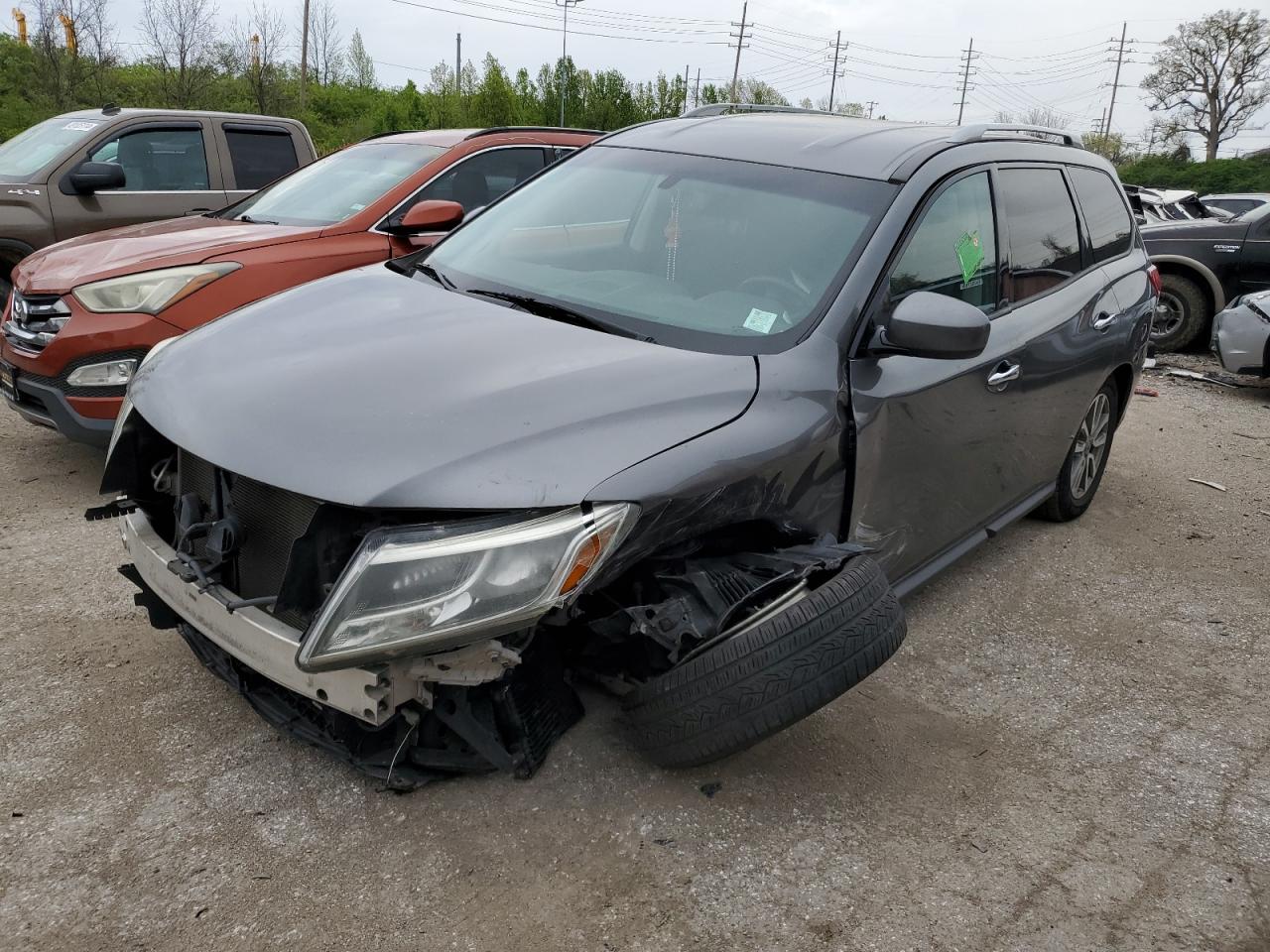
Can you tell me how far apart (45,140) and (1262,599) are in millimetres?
8106

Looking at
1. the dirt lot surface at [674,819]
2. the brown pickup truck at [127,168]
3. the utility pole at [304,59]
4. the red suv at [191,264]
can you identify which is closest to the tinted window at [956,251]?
the dirt lot surface at [674,819]

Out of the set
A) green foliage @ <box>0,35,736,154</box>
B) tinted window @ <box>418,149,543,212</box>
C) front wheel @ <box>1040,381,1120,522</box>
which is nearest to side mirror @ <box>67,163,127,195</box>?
tinted window @ <box>418,149,543,212</box>

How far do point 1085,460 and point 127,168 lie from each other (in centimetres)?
654

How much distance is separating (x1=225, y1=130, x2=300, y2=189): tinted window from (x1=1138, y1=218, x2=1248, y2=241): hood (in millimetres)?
8230

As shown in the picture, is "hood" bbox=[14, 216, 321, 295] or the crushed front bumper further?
"hood" bbox=[14, 216, 321, 295]

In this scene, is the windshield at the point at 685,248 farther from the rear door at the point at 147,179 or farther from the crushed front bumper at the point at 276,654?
the rear door at the point at 147,179

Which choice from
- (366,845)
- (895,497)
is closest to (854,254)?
(895,497)

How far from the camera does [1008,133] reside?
4008 millimetres

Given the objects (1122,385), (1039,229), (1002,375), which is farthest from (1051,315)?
(1122,385)

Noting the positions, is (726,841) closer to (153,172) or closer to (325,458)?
(325,458)

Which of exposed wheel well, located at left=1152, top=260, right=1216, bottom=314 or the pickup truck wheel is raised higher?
exposed wheel well, located at left=1152, top=260, right=1216, bottom=314

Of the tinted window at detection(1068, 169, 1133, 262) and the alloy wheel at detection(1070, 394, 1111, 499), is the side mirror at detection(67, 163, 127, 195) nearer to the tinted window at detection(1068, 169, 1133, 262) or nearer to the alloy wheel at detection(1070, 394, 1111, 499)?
the tinted window at detection(1068, 169, 1133, 262)

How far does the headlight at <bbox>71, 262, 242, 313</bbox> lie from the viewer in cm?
455

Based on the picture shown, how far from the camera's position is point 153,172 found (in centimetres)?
727
